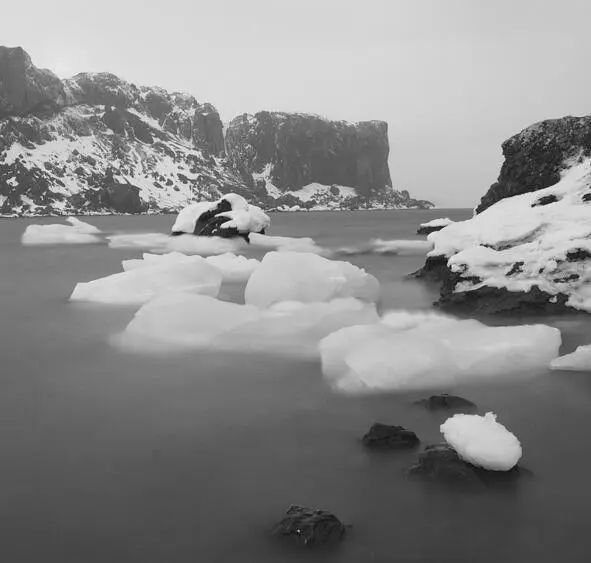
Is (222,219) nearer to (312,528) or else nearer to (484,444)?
(484,444)

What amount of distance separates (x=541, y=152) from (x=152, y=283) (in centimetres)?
2209

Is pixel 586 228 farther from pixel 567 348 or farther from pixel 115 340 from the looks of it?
pixel 115 340

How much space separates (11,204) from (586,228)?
201597mm

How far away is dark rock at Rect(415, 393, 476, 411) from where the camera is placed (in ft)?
33.7

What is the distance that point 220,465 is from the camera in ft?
27.1

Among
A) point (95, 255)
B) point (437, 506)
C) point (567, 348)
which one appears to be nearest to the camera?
point (437, 506)

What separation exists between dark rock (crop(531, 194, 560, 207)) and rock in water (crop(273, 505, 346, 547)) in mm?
21340

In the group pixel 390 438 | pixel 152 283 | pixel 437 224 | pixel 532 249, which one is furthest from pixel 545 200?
pixel 437 224

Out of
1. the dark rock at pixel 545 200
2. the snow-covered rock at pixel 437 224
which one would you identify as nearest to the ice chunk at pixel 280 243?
the snow-covered rock at pixel 437 224

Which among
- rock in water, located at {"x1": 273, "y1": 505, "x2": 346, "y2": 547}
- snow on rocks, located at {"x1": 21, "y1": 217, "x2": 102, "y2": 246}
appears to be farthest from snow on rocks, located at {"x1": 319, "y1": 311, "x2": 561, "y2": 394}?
snow on rocks, located at {"x1": 21, "y1": 217, "x2": 102, "y2": 246}

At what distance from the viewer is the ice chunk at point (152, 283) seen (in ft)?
71.7

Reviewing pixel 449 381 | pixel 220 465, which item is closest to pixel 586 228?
pixel 449 381

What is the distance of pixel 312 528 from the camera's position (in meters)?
6.53

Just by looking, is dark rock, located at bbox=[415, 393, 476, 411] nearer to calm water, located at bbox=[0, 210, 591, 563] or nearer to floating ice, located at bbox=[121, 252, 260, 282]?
calm water, located at bbox=[0, 210, 591, 563]
